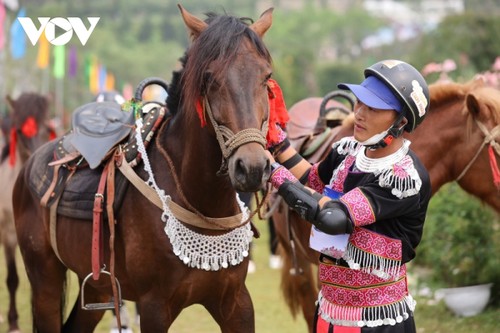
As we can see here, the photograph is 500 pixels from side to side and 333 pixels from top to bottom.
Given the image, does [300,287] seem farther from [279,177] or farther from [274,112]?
[279,177]

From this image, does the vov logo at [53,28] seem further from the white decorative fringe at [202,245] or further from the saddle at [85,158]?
the white decorative fringe at [202,245]

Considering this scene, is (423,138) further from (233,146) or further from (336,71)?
(336,71)

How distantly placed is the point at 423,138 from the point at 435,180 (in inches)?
10.9

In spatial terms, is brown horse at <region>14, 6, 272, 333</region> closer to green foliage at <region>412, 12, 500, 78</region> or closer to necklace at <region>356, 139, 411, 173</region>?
necklace at <region>356, 139, 411, 173</region>

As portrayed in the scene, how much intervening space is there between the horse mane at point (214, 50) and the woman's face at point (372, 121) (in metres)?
0.48

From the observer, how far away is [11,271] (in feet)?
23.8

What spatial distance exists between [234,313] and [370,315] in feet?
2.79

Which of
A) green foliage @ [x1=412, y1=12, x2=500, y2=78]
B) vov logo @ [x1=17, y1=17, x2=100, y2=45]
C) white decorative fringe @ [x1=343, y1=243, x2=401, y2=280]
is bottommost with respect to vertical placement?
white decorative fringe @ [x1=343, y1=243, x2=401, y2=280]

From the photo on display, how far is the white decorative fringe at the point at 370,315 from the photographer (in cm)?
306

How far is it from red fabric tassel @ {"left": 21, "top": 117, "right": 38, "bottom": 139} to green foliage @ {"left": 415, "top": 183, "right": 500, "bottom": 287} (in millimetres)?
4120

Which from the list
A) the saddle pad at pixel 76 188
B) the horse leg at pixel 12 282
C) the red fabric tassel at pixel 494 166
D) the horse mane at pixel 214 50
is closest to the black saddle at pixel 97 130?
the saddle pad at pixel 76 188

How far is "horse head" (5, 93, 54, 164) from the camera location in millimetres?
7758

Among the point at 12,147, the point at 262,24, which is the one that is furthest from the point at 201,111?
the point at 12,147

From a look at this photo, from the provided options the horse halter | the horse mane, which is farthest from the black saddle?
the horse halter
